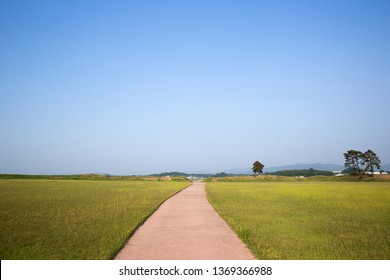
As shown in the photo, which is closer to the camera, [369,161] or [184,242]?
[184,242]

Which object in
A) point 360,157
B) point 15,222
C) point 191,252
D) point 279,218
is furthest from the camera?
point 360,157

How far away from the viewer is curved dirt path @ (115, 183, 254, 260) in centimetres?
792

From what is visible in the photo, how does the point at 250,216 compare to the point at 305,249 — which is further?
the point at 250,216

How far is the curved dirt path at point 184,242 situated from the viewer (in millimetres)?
7922

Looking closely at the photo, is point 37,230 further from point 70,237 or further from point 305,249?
point 305,249

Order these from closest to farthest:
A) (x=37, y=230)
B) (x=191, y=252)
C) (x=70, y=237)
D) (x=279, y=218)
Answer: (x=191, y=252) → (x=70, y=237) → (x=37, y=230) → (x=279, y=218)

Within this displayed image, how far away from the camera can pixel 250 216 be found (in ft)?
50.3

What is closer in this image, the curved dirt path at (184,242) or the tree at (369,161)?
the curved dirt path at (184,242)

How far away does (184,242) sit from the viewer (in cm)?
941

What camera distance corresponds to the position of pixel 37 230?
1162cm

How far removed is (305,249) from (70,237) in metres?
7.80

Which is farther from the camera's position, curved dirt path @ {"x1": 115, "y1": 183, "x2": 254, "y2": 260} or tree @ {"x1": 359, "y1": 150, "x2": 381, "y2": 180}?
tree @ {"x1": 359, "y1": 150, "x2": 381, "y2": 180}
